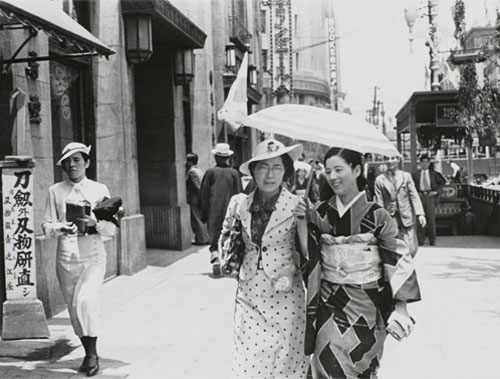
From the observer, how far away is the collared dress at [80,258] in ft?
18.0

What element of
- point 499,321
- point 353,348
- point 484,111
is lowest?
point 499,321

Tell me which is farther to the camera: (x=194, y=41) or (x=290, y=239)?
(x=194, y=41)

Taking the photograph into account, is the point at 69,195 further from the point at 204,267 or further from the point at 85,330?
the point at 204,267

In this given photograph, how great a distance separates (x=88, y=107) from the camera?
10.3 meters

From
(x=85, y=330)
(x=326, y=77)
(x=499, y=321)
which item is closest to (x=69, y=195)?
(x=85, y=330)

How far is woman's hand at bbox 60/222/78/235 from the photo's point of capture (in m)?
5.47

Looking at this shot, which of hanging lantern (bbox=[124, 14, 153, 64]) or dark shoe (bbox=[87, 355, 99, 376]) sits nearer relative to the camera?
dark shoe (bbox=[87, 355, 99, 376])

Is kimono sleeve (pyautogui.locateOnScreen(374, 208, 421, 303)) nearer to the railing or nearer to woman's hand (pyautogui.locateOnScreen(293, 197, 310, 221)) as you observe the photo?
woman's hand (pyautogui.locateOnScreen(293, 197, 310, 221))

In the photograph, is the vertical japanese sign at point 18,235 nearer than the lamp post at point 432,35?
Yes

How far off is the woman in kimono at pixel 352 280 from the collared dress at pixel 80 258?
2.37 meters

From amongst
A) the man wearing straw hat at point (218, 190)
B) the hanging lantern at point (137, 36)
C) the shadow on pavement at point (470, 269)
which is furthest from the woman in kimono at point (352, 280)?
the hanging lantern at point (137, 36)

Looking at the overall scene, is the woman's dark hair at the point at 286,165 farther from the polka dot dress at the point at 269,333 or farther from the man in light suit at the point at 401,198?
the man in light suit at the point at 401,198

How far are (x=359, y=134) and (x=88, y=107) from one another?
24.1 feet

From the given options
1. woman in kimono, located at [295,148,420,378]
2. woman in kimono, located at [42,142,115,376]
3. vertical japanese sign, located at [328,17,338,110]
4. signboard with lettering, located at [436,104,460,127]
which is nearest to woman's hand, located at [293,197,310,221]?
woman in kimono, located at [295,148,420,378]
